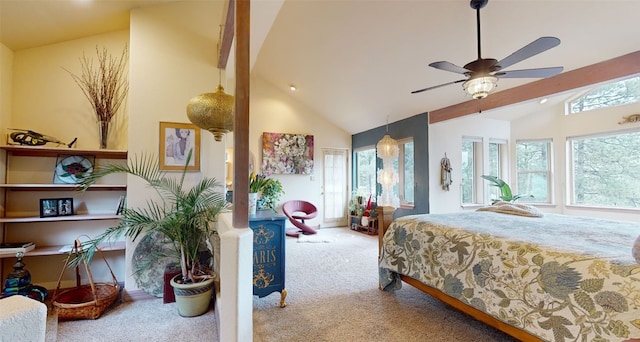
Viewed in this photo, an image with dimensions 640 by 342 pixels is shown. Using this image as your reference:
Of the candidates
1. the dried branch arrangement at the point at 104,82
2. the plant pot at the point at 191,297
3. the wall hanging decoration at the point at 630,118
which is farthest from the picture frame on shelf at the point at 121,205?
the wall hanging decoration at the point at 630,118

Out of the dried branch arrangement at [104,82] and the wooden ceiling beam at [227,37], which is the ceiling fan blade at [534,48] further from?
the dried branch arrangement at [104,82]

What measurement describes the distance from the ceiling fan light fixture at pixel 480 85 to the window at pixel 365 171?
3.91 metres

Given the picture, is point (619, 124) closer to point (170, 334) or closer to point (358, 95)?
point (358, 95)

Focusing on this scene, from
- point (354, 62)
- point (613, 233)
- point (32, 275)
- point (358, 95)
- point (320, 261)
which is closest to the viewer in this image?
point (613, 233)

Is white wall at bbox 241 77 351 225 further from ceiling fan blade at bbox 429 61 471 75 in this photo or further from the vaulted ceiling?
ceiling fan blade at bbox 429 61 471 75

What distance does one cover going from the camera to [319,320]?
2.37 meters

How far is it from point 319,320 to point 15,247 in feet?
9.28

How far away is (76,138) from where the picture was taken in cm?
289

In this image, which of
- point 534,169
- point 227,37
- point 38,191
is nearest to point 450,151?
point 534,169

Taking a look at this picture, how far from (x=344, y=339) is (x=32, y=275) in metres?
3.16

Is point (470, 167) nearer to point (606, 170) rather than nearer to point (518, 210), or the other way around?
point (606, 170)

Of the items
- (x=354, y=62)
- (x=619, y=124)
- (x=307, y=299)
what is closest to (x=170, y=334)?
(x=307, y=299)

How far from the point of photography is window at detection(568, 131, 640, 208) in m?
4.49

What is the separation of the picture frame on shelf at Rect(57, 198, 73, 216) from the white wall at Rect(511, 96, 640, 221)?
7421mm
